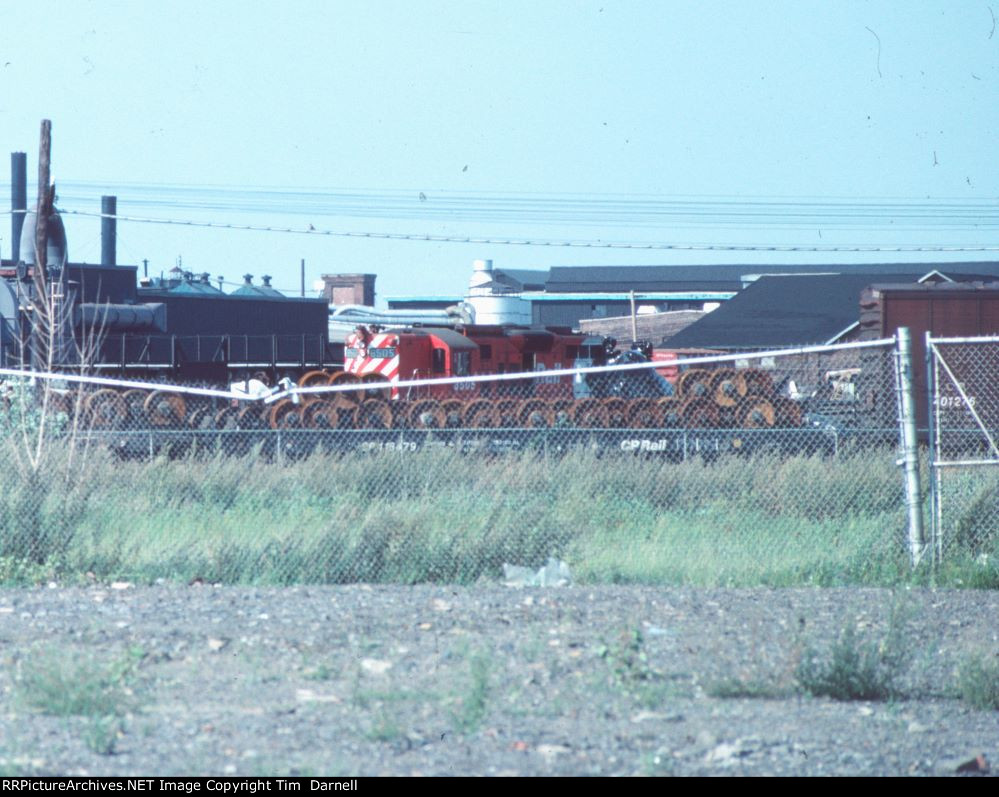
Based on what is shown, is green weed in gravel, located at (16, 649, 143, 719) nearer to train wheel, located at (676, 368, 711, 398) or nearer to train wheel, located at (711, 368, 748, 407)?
train wheel, located at (711, 368, 748, 407)

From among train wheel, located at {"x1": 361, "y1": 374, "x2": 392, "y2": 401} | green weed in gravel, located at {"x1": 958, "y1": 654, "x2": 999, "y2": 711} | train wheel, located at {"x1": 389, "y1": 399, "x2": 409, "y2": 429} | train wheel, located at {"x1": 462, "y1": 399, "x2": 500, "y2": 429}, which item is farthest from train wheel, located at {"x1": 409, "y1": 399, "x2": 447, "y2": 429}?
green weed in gravel, located at {"x1": 958, "y1": 654, "x2": 999, "y2": 711}

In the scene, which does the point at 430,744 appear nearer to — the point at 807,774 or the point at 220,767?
the point at 220,767

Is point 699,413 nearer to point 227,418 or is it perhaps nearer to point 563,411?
point 563,411

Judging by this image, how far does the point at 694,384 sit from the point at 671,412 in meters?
1.87

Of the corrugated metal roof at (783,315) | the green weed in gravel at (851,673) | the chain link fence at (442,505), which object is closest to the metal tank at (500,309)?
the corrugated metal roof at (783,315)

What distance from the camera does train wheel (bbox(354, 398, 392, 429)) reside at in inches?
754

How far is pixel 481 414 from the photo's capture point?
20.9 meters

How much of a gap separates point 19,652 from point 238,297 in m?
37.2

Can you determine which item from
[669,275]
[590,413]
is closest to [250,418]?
[590,413]

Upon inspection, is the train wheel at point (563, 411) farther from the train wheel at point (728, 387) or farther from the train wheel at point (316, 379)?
the train wheel at point (316, 379)

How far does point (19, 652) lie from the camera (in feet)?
22.2

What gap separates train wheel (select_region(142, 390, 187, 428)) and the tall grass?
24.7ft

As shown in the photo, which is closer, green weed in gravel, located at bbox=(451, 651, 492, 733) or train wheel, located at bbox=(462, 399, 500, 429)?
green weed in gravel, located at bbox=(451, 651, 492, 733)
